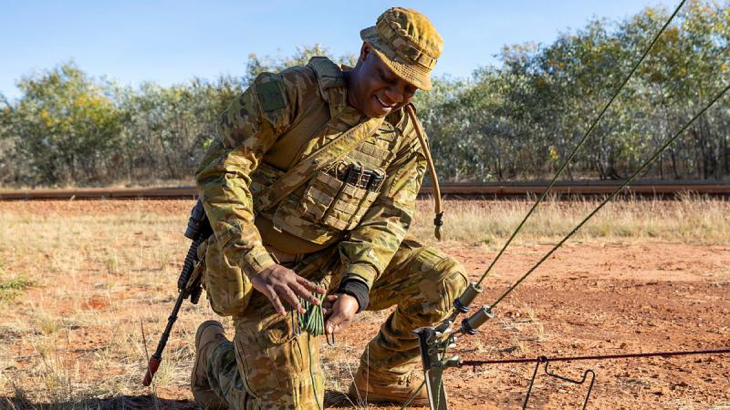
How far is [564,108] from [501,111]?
204 cm

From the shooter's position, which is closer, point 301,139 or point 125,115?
point 301,139

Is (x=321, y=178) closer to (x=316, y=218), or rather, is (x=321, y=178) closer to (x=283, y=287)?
(x=316, y=218)

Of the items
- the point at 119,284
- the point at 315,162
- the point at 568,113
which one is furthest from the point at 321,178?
the point at 568,113

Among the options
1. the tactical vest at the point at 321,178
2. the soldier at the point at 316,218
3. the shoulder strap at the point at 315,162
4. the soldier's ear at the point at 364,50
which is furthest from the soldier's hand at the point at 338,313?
the soldier's ear at the point at 364,50

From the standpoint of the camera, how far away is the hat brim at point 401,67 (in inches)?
122

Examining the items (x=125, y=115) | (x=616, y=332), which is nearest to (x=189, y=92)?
(x=125, y=115)

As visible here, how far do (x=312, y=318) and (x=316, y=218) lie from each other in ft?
1.91

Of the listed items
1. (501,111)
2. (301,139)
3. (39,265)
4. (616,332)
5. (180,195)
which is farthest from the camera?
(501,111)

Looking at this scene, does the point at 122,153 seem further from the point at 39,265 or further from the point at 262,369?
the point at 262,369

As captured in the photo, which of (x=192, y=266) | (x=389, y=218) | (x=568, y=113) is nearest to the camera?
(x=389, y=218)

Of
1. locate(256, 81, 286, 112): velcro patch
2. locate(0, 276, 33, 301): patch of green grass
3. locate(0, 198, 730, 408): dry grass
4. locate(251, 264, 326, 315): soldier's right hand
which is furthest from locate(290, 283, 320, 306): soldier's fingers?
locate(0, 276, 33, 301): patch of green grass

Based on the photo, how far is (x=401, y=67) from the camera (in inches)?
122

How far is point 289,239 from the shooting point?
3422 millimetres

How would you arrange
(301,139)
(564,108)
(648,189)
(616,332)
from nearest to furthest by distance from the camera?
1. (301,139)
2. (616,332)
3. (648,189)
4. (564,108)
